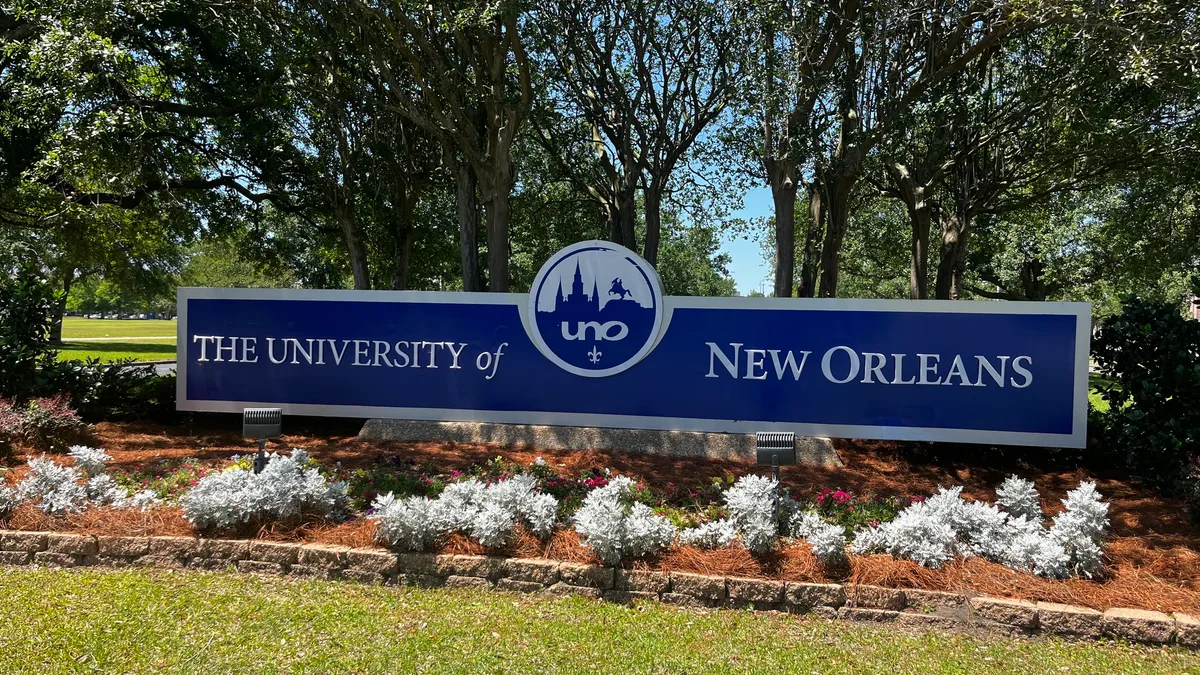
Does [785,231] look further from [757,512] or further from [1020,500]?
[757,512]

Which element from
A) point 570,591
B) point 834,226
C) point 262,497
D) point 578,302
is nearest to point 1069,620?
point 570,591

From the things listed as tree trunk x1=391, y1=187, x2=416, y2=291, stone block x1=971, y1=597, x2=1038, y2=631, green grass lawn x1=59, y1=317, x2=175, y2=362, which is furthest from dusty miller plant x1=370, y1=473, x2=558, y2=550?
tree trunk x1=391, y1=187, x2=416, y2=291

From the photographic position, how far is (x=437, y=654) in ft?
10.5

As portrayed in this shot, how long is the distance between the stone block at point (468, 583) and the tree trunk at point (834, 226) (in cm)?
847

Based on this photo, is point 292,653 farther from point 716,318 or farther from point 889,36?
point 889,36

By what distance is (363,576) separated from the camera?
4.02 m

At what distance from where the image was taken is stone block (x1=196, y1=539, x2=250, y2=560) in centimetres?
415

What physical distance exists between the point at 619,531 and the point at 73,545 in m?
3.34

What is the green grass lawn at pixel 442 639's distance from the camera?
123 inches

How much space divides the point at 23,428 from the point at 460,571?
4.95 meters

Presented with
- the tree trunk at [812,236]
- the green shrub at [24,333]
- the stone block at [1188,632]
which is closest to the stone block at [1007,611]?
the stone block at [1188,632]

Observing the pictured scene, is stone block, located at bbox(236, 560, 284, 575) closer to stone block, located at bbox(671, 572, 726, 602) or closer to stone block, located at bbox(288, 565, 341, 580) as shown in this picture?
Result: stone block, located at bbox(288, 565, 341, 580)


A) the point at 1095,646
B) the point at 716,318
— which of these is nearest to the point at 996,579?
the point at 1095,646

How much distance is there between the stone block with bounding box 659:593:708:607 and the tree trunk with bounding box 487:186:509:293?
6417mm
